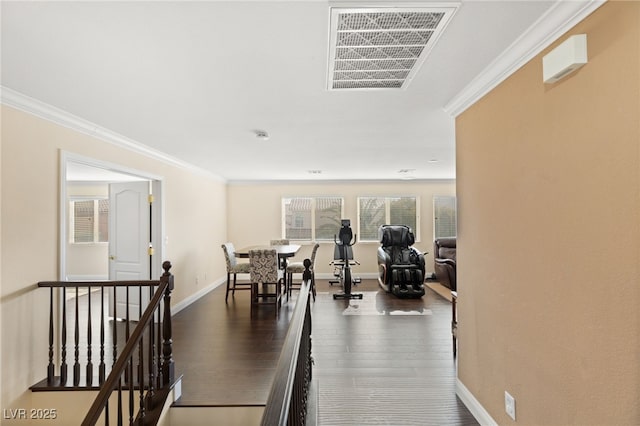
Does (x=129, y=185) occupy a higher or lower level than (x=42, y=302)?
higher

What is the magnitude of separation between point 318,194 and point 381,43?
19.6 feet

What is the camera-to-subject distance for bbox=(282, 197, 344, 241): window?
753 centimetres

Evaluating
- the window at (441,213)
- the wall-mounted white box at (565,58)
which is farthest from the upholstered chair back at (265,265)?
the window at (441,213)

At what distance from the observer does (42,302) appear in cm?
248

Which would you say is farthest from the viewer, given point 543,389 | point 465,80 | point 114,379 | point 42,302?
point 42,302

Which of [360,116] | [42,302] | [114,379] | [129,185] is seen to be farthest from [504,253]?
[129,185]

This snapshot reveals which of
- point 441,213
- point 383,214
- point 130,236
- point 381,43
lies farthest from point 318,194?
point 381,43

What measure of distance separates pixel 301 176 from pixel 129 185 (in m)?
3.40

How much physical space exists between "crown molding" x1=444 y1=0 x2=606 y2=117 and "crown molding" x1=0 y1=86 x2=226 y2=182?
127 inches

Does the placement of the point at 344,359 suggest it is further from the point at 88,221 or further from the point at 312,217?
the point at 88,221

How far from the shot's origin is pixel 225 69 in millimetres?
1851

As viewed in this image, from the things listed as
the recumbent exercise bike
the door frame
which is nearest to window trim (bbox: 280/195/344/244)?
the recumbent exercise bike

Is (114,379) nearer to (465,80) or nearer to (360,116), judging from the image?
(360,116)

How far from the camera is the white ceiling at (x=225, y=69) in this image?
1357 millimetres
